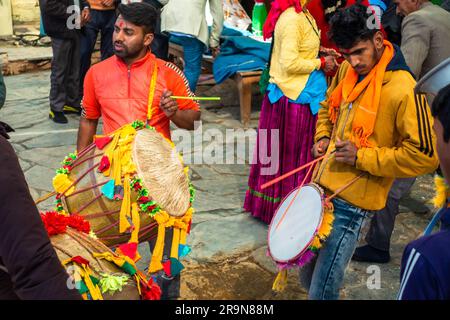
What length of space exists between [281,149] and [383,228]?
3.35ft

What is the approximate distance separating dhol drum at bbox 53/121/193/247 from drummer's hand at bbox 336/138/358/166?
0.85 metres

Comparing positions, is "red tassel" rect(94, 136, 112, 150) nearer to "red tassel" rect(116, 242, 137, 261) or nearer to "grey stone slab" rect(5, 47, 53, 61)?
"red tassel" rect(116, 242, 137, 261)

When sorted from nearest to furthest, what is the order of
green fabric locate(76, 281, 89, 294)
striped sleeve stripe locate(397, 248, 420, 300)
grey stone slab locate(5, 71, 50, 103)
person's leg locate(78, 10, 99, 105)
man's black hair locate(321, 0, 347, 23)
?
striped sleeve stripe locate(397, 248, 420, 300) < green fabric locate(76, 281, 89, 294) < man's black hair locate(321, 0, 347, 23) < person's leg locate(78, 10, 99, 105) < grey stone slab locate(5, 71, 50, 103)

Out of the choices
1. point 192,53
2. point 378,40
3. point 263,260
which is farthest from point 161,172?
point 192,53

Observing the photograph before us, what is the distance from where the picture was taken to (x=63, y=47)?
7.23 m

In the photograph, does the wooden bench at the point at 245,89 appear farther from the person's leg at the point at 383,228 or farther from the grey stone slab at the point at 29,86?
the person's leg at the point at 383,228

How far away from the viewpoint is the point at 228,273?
14.4 ft

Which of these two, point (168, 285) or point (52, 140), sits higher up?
point (168, 285)

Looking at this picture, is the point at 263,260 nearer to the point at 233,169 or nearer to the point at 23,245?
the point at 233,169

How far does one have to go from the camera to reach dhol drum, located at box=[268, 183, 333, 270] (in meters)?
3.13

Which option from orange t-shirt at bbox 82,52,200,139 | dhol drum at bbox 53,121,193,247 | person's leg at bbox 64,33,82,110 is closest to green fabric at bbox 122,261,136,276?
dhol drum at bbox 53,121,193,247

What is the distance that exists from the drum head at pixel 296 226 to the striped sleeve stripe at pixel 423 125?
58 cm
